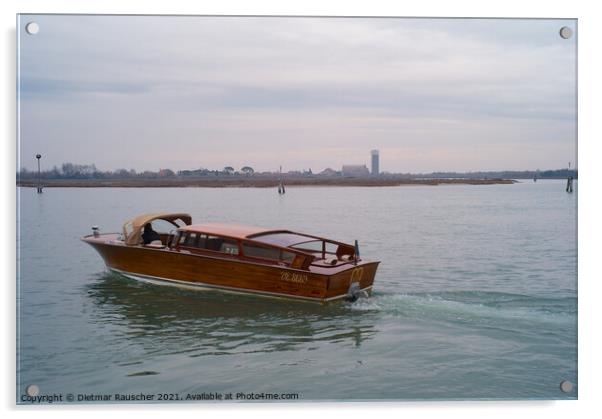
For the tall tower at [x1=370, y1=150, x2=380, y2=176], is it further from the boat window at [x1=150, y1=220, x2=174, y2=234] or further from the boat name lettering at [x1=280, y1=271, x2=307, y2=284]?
the boat window at [x1=150, y1=220, x2=174, y2=234]

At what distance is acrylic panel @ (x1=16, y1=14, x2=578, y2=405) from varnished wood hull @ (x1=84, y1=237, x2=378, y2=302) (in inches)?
1.2

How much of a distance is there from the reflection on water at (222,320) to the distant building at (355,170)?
6.34ft

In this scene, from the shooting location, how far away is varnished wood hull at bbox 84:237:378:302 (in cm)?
930

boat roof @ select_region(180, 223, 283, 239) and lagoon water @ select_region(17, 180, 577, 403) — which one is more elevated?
boat roof @ select_region(180, 223, 283, 239)

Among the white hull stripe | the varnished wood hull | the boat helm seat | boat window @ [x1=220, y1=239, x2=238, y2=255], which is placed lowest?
the white hull stripe

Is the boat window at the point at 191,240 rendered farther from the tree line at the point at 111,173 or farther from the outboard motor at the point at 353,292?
the outboard motor at the point at 353,292

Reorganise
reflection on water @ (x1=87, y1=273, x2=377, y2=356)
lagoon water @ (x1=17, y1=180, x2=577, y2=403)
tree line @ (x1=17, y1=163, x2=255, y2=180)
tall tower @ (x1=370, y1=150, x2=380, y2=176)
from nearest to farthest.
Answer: lagoon water @ (x1=17, y1=180, x2=577, y2=403) < tree line @ (x1=17, y1=163, x2=255, y2=180) < reflection on water @ (x1=87, y1=273, x2=377, y2=356) < tall tower @ (x1=370, y1=150, x2=380, y2=176)

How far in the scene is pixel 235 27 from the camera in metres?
7.23

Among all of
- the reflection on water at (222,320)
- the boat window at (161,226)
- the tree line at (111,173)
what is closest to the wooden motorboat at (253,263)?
the reflection on water at (222,320)

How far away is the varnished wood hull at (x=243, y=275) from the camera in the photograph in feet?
30.5

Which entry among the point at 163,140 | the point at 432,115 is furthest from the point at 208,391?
the point at 432,115

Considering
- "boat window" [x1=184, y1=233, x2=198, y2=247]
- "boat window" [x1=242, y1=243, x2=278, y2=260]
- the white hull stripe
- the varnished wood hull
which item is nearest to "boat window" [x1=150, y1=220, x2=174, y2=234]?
the varnished wood hull

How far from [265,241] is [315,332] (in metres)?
1.76

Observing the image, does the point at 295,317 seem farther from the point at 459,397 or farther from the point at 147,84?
the point at 147,84
